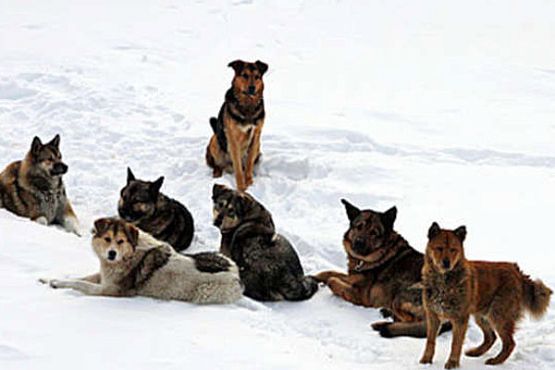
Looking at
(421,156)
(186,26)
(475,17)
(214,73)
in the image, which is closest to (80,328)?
(421,156)

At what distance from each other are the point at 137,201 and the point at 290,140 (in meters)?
4.70

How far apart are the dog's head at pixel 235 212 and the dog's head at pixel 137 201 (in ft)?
3.09

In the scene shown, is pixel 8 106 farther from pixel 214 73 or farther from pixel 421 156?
pixel 421 156

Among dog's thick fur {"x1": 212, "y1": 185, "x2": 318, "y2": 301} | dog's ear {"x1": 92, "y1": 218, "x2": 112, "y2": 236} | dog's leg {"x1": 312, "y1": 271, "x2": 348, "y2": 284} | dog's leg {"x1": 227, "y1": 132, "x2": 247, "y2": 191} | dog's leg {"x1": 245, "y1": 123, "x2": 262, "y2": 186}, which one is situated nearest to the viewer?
dog's ear {"x1": 92, "y1": 218, "x2": 112, "y2": 236}

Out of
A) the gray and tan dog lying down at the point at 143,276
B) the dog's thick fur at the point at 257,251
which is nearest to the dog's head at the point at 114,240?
the gray and tan dog lying down at the point at 143,276

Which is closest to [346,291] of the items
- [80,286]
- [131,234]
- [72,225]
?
[131,234]

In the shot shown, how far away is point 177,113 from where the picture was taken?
606 inches

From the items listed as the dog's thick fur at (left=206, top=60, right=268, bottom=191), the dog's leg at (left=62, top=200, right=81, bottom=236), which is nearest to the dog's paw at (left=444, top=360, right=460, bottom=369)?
the dog's leg at (left=62, top=200, right=81, bottom=236)

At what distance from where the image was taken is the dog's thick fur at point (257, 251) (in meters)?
8.46

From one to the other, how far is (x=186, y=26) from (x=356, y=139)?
1172cm

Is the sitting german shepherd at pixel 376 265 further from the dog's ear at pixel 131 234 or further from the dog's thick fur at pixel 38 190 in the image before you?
the dog's thick fur at pixel 38 190

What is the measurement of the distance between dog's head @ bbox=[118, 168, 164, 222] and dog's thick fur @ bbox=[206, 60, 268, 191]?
2.35 m

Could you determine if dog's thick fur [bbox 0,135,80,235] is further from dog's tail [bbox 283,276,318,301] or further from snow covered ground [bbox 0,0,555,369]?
dog's tail [bbox 283,276,318,301]

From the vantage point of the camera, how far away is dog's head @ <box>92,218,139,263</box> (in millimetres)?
7625
